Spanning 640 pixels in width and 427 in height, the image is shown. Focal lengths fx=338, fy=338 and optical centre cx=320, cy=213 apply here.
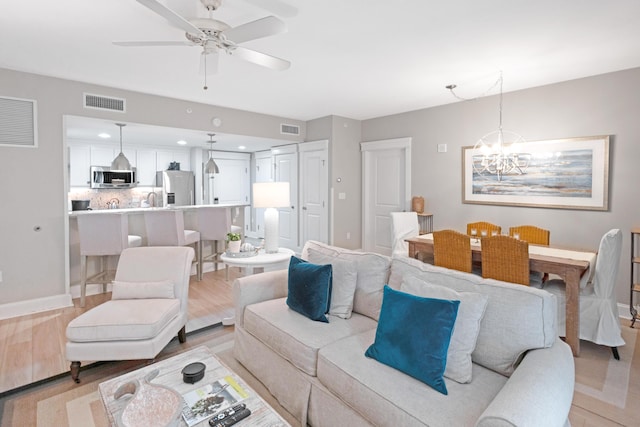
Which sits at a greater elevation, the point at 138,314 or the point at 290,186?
the point at 290,186

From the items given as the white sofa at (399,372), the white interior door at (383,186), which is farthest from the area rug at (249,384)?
the white interior door at (383,186)

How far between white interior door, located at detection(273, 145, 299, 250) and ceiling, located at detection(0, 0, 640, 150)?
2.19 metres

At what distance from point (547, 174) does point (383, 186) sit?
8.13 ft

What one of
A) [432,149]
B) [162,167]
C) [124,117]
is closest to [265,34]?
[124,117]

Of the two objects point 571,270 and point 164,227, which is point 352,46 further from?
point 164,227

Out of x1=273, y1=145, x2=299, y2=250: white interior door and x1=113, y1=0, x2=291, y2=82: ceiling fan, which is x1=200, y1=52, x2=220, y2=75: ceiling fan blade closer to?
x1=113, y1=0, x2=291, y2=82: ceiling fan

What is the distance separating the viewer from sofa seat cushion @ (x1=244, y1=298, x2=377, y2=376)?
1.97m

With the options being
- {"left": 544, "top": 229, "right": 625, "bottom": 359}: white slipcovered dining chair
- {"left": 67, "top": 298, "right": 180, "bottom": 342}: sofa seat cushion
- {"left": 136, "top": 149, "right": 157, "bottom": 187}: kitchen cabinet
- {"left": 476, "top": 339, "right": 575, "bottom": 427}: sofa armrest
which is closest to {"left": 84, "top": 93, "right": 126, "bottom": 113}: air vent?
{"left": 67, "top": 298, "right": 180, "bottom": 342}: sofa seat cushion

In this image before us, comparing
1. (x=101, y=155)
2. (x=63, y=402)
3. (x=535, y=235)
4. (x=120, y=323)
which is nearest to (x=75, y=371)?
(x=63, y=402)

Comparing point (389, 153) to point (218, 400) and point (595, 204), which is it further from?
point (218, 400)

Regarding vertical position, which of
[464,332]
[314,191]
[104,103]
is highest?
[104,103]

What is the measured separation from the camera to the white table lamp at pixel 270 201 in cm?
323

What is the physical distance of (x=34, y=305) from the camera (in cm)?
372

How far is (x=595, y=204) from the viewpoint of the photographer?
3.76m
